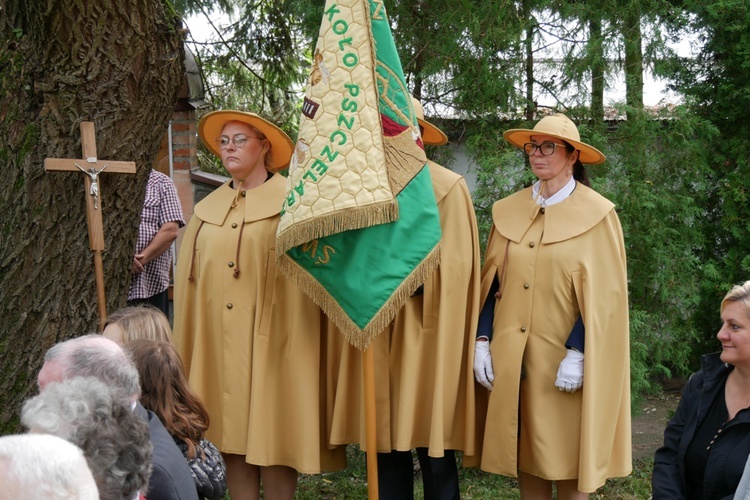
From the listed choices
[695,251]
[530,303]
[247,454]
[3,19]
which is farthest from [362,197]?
[695,251]

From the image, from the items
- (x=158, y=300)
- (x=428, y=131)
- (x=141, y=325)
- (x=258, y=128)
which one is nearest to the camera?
(x=141, y=325)

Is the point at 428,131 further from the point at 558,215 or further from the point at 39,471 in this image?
the point at 39,471

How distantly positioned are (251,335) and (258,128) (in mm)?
1048

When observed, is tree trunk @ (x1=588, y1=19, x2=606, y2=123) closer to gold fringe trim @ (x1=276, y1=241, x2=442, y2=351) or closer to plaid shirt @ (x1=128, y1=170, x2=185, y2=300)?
gold fringe trim @ (x1=276, y1=241, x2=442, y2=351)

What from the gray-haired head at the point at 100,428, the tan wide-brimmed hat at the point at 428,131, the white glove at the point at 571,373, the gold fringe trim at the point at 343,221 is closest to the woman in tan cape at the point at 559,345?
the white glove at the point at 571,373

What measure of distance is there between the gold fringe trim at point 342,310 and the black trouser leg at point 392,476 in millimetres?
813

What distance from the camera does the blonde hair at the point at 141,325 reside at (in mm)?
3807

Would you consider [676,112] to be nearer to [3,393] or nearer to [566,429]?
[566,429]

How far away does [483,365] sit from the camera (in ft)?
15.3

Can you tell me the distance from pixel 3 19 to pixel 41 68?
394 mm

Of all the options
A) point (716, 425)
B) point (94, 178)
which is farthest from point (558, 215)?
point (94, 178)

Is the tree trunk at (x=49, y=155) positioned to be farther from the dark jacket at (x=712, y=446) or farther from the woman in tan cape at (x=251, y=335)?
the dark jacket at (x=712, y=446)

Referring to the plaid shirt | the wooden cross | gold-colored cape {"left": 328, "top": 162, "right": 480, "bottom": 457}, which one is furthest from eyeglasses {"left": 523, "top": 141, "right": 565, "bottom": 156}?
the plaid shirt

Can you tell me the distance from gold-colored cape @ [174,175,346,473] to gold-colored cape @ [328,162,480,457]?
173 mm
